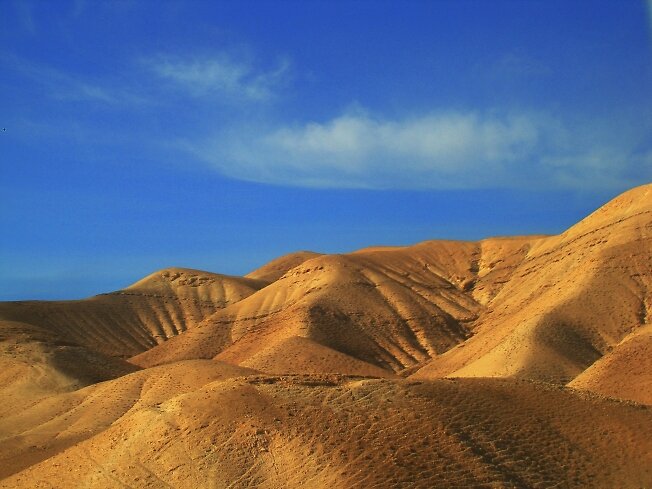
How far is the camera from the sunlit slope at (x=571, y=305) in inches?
2071

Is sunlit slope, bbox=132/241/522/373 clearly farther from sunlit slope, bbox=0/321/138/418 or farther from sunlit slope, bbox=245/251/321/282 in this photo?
sunlit slope, bbox=245/251/321/282

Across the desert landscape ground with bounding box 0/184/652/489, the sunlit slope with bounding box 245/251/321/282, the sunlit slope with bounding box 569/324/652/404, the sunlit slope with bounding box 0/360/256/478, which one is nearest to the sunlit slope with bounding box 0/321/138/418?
the desert landscape ground with bounding box 0/184/652/489

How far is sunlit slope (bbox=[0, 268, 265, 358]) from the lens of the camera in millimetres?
89625

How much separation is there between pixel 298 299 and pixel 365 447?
56.5m

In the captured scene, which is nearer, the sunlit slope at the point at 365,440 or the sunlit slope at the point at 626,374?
the sunlit slope at the point at 365,440

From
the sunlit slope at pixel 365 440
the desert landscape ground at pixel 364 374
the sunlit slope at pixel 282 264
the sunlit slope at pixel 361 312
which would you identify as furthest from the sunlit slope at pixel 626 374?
the sunlit slope at pixel 282 264

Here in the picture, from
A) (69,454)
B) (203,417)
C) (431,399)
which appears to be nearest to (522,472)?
(431,399)

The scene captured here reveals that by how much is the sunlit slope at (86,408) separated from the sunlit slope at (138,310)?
31.0 metres

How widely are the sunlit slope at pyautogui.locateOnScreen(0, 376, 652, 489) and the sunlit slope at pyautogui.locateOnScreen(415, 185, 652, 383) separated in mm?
20312

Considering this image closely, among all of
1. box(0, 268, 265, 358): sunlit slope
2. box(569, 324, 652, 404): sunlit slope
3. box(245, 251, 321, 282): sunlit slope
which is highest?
box(245, 251, 321, 282): sunlit slope

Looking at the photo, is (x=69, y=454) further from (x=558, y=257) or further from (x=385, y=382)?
(x=558, y=257)

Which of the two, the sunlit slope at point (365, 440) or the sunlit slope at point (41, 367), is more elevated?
the sunlit slope at point (41, 367)

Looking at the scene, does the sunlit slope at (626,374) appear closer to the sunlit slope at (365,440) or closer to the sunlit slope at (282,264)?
the sunlit slope at (365,440)

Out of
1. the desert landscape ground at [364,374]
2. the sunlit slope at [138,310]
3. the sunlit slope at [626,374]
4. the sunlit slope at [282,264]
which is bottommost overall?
the sunlit slope at [626,374]
